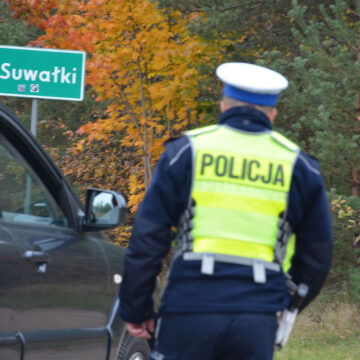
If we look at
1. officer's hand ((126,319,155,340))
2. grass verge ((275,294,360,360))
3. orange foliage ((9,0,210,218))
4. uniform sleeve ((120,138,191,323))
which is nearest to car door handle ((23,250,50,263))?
officer's hand ((126,319,155,340))

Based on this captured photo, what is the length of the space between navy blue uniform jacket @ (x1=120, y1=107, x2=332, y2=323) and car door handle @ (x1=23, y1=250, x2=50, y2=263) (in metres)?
0.80

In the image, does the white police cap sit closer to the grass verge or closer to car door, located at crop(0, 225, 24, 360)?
car door, located at crop(0, 225, 24, 360)

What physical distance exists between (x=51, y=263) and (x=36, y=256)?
0.45ft

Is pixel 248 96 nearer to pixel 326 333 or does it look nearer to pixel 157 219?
pixel 157 219

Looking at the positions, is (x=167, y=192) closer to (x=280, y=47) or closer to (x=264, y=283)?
(x=264, y=283)

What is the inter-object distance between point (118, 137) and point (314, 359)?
992 cm

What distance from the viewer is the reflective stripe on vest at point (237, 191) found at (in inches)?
123

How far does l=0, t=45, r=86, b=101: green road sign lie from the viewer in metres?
8.30

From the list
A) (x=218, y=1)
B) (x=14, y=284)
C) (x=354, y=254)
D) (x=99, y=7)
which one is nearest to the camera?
(x=14, y=284)

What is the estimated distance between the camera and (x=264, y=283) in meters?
3.10

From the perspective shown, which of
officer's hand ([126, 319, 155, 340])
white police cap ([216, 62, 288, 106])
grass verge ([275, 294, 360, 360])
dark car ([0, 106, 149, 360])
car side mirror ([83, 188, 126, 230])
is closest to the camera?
white police cap ([216, 62, 288, 106])

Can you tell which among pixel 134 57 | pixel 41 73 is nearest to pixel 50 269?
pixel 41 73

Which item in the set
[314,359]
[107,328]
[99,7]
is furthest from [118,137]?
[107,328]

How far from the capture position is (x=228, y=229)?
10.2 ft
